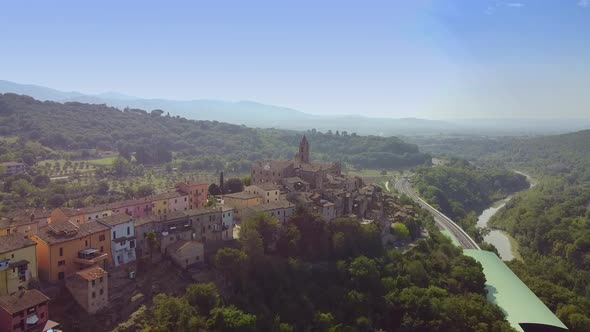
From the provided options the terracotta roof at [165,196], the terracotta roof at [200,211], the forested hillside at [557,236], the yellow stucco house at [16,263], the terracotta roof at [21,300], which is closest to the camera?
the terracotta roof at [21,300]

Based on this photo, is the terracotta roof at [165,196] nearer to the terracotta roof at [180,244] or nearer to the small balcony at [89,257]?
the terracotta roof at [180,244]

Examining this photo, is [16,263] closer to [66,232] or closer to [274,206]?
[66,232]

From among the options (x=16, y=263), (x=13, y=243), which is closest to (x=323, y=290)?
(x=16, y=263)

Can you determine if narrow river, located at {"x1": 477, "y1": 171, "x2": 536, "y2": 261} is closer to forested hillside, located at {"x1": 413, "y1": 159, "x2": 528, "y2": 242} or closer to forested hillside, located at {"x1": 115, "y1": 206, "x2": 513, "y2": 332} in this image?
forested hillside, located at {"x1": 413, "y1": 159, "x2": 528, "y2": 242}

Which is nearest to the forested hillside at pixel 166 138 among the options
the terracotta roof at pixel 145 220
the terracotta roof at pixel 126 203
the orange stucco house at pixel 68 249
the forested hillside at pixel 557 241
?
the forested hillside at pixel 557 241

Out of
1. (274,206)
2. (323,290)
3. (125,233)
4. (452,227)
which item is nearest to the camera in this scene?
(125,233)

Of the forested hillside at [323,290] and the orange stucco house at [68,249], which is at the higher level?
the orange stucco house at [68,249]

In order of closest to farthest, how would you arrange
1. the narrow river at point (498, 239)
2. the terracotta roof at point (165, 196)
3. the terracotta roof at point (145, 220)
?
the terracotta roof at point (145, 220), the terracotta roof at point (165, 196), the narrow river at point (498, 239)
